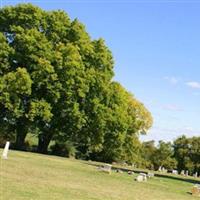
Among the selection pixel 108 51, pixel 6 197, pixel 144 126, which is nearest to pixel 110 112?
pixel 108 51

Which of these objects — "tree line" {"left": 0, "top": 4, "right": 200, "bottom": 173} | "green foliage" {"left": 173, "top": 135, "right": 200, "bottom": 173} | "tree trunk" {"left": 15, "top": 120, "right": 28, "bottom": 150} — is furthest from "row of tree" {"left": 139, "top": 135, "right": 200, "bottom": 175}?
"tree trunk" {"left": 15, "top": 120, "right": 28, "bottom": 150}

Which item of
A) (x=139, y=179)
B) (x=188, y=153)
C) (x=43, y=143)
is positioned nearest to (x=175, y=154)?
(x=188, y=153)

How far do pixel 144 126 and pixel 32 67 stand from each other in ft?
120

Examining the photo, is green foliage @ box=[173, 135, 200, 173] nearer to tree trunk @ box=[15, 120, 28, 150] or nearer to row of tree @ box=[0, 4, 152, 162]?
row of tree @ box=[0, 4, 152, 162]

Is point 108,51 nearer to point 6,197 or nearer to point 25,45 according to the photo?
point 25,45

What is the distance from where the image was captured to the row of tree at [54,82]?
167ft

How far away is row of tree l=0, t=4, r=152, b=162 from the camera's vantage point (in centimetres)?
5097

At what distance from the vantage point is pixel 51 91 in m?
51.9

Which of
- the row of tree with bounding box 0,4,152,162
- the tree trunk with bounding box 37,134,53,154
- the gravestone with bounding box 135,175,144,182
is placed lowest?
the gravestone with bounding box 135,175,144,182

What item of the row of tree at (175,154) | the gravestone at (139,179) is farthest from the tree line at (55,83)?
the row of tree at (175,154)

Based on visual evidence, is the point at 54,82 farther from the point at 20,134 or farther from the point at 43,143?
the point at 43,143

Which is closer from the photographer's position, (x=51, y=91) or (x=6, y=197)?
(x=6, y=197)

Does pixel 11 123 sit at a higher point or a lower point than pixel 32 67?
lower

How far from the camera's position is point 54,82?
5244 cm
